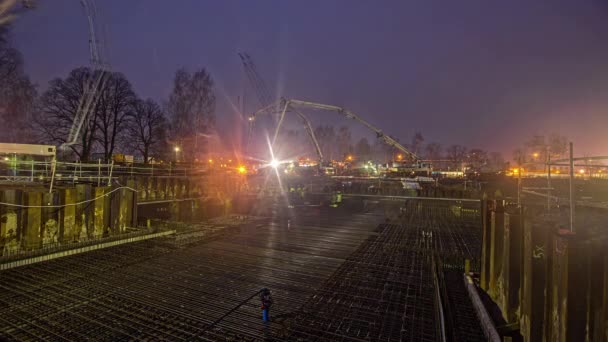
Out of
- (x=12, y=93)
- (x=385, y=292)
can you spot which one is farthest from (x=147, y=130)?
(x=385, y=292)

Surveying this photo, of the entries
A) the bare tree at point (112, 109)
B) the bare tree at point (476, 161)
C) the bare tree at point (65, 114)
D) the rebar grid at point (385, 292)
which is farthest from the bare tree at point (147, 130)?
the bare tree at point (476, 161)

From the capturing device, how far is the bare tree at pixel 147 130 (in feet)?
140

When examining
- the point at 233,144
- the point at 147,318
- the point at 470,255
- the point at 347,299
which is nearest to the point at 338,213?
the point at 470,255

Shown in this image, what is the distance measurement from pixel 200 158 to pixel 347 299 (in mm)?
37867

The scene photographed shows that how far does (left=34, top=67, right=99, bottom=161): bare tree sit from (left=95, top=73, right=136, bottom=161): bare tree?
111 centimetres

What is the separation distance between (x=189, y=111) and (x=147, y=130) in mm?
9015

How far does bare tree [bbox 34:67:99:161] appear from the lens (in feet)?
112

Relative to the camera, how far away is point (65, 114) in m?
35.2

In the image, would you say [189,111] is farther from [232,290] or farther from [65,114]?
[232,290]

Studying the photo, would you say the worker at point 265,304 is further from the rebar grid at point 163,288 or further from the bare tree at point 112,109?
the bare tree at point 112,109

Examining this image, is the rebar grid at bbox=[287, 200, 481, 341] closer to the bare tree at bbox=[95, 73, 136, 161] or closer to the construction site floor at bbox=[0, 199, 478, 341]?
the construction site floor at bbox=[0, 199, 478, 341]

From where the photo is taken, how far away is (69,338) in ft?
15.3

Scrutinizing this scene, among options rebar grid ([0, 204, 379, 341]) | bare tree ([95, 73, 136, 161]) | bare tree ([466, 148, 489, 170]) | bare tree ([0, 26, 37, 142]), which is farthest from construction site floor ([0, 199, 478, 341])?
bare tree ([466, 148, 489, 170])

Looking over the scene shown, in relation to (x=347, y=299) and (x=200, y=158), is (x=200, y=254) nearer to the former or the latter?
(x=347, y=299)
